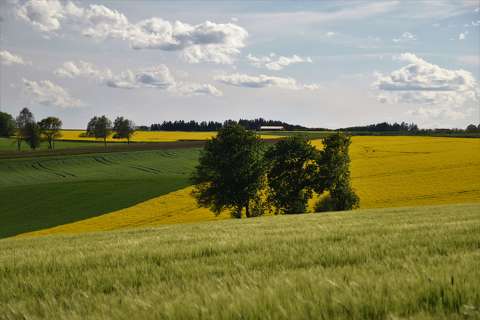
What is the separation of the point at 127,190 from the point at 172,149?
3574 cm

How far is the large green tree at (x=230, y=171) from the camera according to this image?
42.8m

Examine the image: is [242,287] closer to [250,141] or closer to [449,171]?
[250,141]

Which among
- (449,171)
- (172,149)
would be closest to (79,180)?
(172,149)

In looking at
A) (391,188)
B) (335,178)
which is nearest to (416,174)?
(391,188)

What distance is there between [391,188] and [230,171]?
1893 cm

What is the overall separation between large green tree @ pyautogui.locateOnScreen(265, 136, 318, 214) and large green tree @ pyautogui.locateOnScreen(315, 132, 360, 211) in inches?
37.5

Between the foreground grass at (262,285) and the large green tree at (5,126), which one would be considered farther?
the large green tree at (5,126)

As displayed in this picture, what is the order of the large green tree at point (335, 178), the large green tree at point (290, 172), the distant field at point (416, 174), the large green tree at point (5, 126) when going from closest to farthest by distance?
the distant field at point (416, 174) < the large green tree at point (335, 178) < the large green tree at point (290, 172) < the large green tree at point (5, 126)

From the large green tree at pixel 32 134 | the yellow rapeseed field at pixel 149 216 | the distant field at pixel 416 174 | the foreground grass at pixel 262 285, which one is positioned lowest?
the yellow rapeseed field at pixel 149 216

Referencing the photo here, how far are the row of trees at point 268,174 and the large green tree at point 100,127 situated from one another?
68.5 metres

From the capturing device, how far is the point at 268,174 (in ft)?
152

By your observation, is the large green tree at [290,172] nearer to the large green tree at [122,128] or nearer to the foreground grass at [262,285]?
the foreground grass at [262,285]

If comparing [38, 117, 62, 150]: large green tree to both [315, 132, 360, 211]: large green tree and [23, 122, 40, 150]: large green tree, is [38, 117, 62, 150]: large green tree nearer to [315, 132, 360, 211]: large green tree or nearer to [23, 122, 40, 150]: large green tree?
[23, 122, 40, 150]: large green tree

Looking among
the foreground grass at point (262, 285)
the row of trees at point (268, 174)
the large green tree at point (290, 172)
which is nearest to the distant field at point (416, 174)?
the row of trees at point (268, 174)
